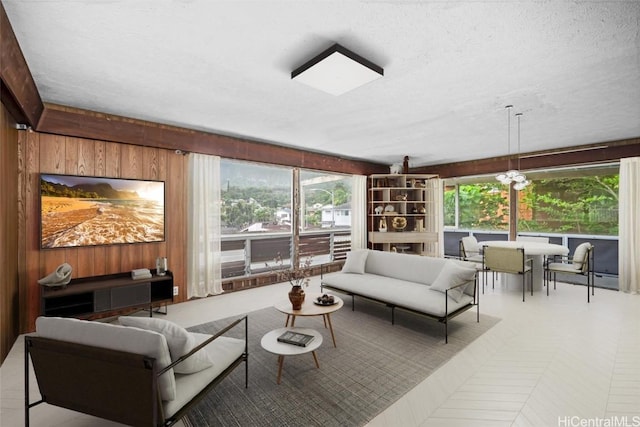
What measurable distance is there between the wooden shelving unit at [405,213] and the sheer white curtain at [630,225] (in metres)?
2.99

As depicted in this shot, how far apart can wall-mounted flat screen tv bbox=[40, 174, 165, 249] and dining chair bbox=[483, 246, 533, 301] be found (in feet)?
16.3

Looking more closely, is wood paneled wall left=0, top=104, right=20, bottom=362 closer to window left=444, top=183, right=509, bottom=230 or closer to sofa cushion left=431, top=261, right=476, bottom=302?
sofa cushion left=431, top=261, right=476, bottom=302

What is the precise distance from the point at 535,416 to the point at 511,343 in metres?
1.18

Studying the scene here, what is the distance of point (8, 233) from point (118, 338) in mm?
2374

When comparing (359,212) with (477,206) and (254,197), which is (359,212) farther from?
(477,206)

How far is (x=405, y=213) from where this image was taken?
6.90m

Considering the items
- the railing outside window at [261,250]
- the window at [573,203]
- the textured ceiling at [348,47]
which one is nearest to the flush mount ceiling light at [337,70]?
the textured ceiling at [348,47]

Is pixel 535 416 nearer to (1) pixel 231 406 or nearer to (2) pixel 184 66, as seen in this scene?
(1) pixel 231 406

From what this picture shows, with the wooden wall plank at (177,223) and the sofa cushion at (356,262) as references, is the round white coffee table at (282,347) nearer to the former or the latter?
the sofa cushion at (356,262)

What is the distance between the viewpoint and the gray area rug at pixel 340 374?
6.63 ft

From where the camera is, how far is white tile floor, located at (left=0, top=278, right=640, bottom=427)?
1990mm

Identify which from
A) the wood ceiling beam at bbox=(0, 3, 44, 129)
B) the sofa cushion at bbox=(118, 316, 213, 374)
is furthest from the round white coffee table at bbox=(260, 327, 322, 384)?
the wood ceiling beam at bbox=(0, 3, 44, 129)

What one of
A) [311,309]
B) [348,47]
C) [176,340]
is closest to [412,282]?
[311,309]

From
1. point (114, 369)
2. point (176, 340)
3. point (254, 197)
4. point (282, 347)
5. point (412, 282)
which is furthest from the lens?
point (254, 197)
